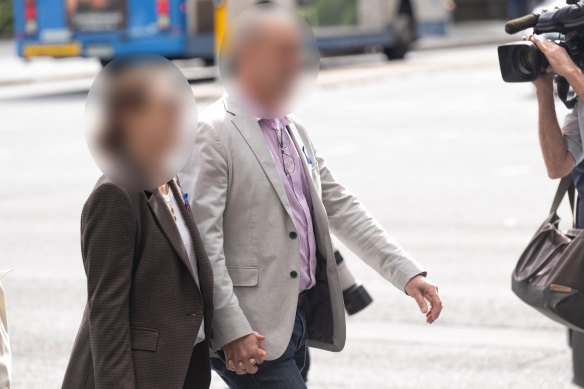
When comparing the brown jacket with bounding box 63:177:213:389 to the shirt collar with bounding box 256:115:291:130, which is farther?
the shirt collar with bounding box 256:115:291:130

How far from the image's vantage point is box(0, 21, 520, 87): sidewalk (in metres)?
25.4

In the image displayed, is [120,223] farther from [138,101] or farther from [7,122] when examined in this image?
[7,122]

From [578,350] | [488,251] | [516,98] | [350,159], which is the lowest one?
[516,98]

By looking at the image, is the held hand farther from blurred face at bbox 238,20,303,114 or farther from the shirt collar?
blurred face at bbox 238,20,303,114

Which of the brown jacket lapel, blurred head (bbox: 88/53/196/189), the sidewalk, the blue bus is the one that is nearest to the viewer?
blurred head (bbox: 88/53/196/189)

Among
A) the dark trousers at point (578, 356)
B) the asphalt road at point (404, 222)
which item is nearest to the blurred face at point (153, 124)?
the dark trousers at point (578, 356)

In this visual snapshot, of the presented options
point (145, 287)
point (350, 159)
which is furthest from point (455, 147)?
point (145, 287)

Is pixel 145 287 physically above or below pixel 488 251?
above

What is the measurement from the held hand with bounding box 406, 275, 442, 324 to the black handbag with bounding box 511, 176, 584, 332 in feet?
1.39

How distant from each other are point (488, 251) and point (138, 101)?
5.80m

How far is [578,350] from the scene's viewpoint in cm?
413

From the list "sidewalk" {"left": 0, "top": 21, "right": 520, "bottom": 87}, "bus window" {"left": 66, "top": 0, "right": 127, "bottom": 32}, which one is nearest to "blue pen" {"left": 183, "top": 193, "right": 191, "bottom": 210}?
"bus window" {"left": 66, "top": 0, "right": 127, "bottom": 32}

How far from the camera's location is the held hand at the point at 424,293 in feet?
11.7

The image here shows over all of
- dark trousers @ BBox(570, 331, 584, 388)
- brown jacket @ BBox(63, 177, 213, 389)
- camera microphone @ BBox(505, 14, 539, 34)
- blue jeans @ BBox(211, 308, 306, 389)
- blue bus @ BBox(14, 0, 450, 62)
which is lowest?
blue bus @ BBox(14, 0, 450, 62)
